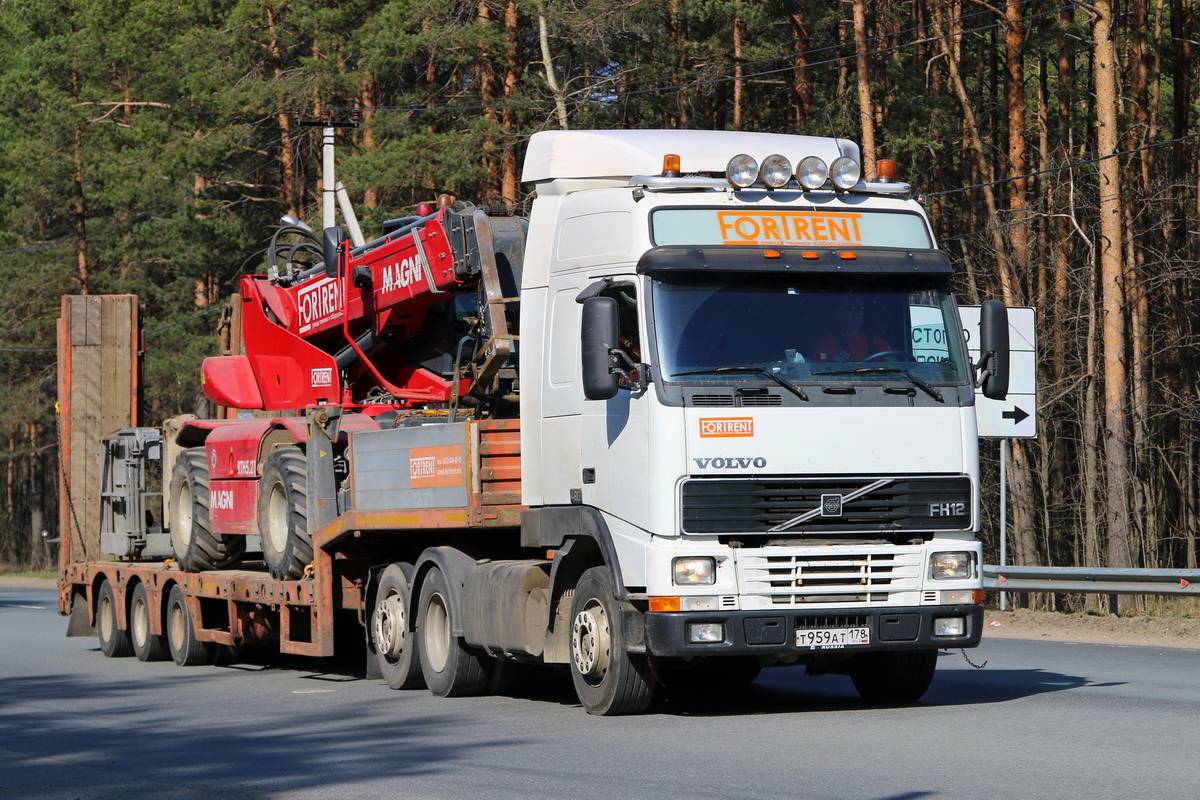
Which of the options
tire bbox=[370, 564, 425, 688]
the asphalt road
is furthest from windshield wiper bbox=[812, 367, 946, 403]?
tire bbox=[370, 564, 425, 688]

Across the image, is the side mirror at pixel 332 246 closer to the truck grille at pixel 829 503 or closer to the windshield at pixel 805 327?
the windshield at pixel 805 327

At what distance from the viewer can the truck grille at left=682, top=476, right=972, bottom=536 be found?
32.8 feet

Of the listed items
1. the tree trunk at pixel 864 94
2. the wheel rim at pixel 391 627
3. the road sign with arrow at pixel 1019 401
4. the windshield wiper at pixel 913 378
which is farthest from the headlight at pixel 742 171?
the tree trunk at pixel 864 94

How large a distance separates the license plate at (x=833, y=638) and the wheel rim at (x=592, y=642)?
1.24 m

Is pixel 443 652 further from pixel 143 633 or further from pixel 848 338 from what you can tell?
pixel 143 633

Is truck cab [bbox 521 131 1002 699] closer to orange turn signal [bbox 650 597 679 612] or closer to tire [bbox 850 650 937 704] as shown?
orange turn signal [bbox 650 597 679 612]

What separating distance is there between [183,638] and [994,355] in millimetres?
9336

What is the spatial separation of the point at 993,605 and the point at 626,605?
1329 cm

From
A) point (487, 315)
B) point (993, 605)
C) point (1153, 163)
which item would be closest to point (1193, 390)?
point (1153, 163)

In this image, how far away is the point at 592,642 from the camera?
35.1 ft

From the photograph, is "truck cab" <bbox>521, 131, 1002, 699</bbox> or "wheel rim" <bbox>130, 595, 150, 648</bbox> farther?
"wheel rim" <bbox>130, 595, 150, 648</bbox>

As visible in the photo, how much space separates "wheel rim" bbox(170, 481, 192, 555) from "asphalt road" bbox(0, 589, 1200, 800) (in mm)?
2453

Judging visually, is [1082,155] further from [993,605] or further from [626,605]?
[626,605]

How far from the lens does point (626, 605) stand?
33.7ft
